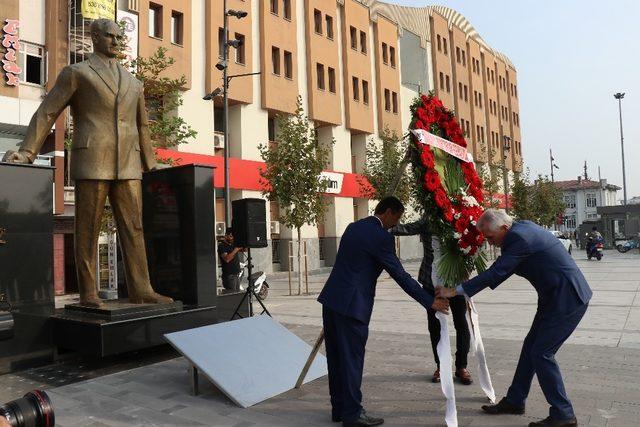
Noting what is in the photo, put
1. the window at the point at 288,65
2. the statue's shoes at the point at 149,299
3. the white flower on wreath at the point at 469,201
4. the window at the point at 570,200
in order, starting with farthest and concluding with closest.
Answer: the window at the point at 570,200, the window at the point at 288,65, the statue's shoes at the point at 149,299, the white flower on wreath at the point at 469,201

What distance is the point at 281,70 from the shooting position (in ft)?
84.7

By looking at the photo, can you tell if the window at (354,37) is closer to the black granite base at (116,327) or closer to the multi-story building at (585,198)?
the black granite base at (116,327)

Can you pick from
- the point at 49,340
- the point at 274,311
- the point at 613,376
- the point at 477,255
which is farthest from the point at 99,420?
the point at 274,311

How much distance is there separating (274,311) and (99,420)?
7245 mm

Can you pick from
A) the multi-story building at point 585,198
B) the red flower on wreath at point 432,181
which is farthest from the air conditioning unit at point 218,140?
the multi-story building at point 585,198

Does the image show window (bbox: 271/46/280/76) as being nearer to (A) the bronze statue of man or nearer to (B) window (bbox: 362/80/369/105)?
(B) window (bbox: 362/80/369/105)

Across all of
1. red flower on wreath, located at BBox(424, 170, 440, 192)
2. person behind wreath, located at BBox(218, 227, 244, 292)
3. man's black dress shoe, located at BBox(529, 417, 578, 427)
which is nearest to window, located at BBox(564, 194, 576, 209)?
person behind wreath, located at BBox(218, 227, 244, 292)

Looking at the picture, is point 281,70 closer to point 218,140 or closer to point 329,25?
point 218,140

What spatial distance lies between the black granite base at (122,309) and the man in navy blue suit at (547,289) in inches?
149

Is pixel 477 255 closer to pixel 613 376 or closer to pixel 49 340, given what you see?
pixel 613 376

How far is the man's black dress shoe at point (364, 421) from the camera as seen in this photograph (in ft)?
13.2

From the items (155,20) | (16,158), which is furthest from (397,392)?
(155,20)

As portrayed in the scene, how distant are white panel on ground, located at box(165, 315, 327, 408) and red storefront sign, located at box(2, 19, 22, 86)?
601 inches

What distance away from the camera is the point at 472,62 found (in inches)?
1827
